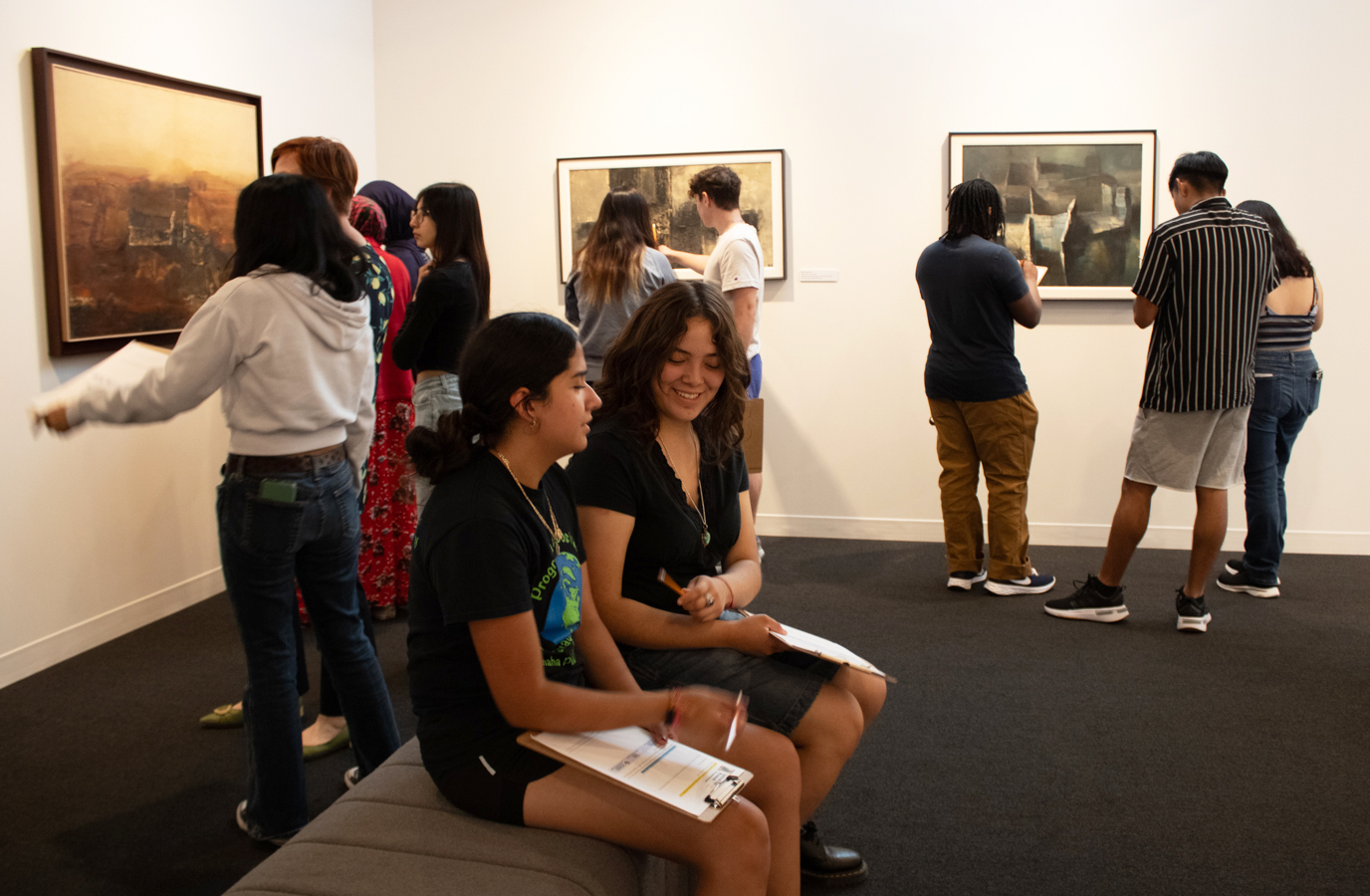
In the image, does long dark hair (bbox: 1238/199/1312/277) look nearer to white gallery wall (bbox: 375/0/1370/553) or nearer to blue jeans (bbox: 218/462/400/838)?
white gallery wall (bbox: 375/0/1370/553)

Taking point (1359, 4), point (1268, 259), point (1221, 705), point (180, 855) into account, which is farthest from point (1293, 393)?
point (180, 855)

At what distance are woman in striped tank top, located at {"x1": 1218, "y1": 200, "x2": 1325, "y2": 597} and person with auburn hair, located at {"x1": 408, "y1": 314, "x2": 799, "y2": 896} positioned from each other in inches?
130

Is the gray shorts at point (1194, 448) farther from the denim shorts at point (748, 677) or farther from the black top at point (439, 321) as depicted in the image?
the black top at point (439, 321)

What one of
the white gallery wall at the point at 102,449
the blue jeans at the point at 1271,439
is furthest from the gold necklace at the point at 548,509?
the blue jeans at the point at 1271,439

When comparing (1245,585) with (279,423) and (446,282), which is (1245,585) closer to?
(446,282)

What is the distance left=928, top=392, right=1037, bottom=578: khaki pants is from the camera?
4184 mm

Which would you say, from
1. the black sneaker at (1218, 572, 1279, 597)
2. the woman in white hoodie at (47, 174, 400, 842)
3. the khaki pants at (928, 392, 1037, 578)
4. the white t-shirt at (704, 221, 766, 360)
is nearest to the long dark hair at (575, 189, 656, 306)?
the white t-shirt at (704, 221, 766, 360)

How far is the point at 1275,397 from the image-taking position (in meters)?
4.09

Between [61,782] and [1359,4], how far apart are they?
5921mm

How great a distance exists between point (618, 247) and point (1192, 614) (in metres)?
2.56

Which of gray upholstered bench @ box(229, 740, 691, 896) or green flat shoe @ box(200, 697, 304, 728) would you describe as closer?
gray upholstered bench @ box(229, 740, 691, 896)

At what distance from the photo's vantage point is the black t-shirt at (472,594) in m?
1.47

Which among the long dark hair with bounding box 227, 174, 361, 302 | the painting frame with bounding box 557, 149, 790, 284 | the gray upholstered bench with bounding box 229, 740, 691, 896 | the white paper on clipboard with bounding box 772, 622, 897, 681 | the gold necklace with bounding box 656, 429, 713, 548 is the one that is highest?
the painting frame with bounding box 557, 149, 790, 284

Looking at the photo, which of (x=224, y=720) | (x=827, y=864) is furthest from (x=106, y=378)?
(x=827, y=864)
